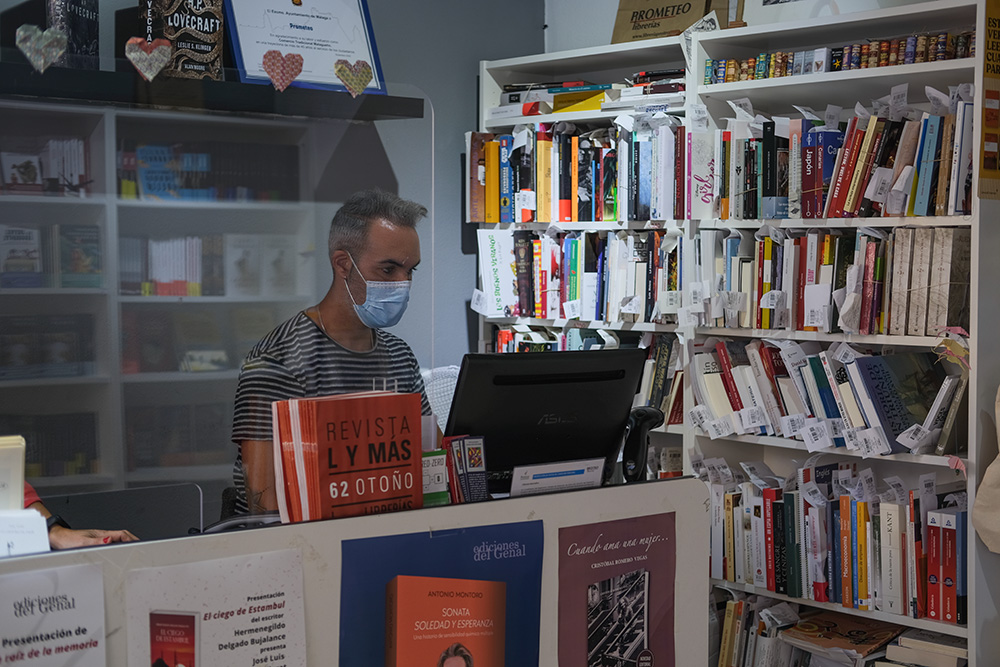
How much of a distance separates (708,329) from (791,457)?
55 centimetres

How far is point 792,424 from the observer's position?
2.92 m

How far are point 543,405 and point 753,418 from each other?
153cm

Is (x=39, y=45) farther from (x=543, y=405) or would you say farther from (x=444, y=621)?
(x=444, y=621)

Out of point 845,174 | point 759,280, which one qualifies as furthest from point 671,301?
Result: point 845,174

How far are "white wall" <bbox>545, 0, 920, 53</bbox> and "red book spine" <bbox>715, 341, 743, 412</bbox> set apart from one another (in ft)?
3.78

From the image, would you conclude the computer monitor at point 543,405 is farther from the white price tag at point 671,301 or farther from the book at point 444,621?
the white price tag at point 671,301

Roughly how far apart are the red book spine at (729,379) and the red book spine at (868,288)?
439mm

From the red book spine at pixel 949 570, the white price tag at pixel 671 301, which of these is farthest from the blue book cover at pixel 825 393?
the white price tag at pixel 671 301

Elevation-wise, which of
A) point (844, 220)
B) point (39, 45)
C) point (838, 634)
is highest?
point (39, 45)

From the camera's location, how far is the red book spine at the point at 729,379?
10.0ft

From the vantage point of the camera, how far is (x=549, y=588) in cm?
144

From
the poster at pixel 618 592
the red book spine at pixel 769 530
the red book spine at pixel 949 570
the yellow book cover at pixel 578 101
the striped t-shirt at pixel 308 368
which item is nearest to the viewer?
the poster at pixel 618 592

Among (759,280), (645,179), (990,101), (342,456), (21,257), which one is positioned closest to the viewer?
(342,456)

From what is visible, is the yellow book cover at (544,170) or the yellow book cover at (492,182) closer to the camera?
the yellow book cover at (544,170)
